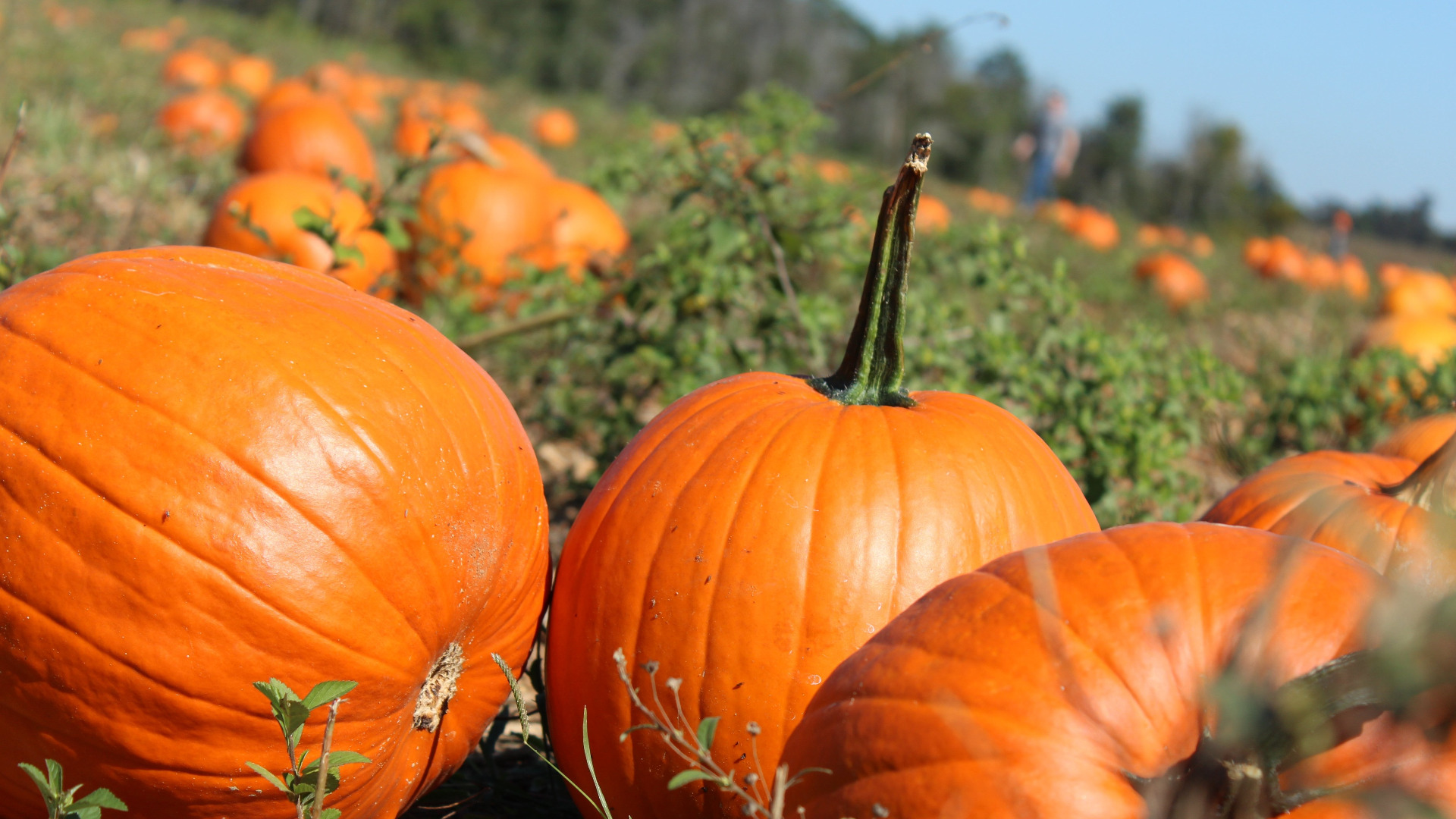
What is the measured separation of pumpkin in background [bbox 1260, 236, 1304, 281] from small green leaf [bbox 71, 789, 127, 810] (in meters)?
15.8

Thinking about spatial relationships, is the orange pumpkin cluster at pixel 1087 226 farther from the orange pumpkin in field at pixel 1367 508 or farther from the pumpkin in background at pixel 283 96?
the orange pumpkin in field at pixel 1367 508

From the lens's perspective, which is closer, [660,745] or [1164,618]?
[1164,618]

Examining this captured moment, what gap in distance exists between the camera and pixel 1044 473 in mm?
1995

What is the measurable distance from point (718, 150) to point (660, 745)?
218cm

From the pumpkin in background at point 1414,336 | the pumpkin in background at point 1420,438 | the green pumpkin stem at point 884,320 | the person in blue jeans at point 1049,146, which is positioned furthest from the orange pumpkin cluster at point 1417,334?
the person in blue jeans at point 1049,146

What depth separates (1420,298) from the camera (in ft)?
36.5

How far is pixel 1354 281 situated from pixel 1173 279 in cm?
552

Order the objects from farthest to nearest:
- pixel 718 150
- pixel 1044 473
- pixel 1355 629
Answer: pixel 718 150
pixel 1044 473
pixel 1355 629

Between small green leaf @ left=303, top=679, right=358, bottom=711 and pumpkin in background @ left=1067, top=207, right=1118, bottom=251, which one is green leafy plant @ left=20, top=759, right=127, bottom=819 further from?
pumpkin in background @ left=1067, top=207, right=1118, bottom=251

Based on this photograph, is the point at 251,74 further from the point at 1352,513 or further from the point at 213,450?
the point at 1352,513

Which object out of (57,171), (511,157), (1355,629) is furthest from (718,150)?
(511,157)

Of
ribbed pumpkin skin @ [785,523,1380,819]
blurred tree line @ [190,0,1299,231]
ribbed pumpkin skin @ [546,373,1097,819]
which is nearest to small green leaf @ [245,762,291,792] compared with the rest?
ribbed pumpkin skin @ [546,373,1097,819]

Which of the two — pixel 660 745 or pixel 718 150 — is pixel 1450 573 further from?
pixel 718 150

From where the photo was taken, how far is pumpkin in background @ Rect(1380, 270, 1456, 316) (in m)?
10.6
